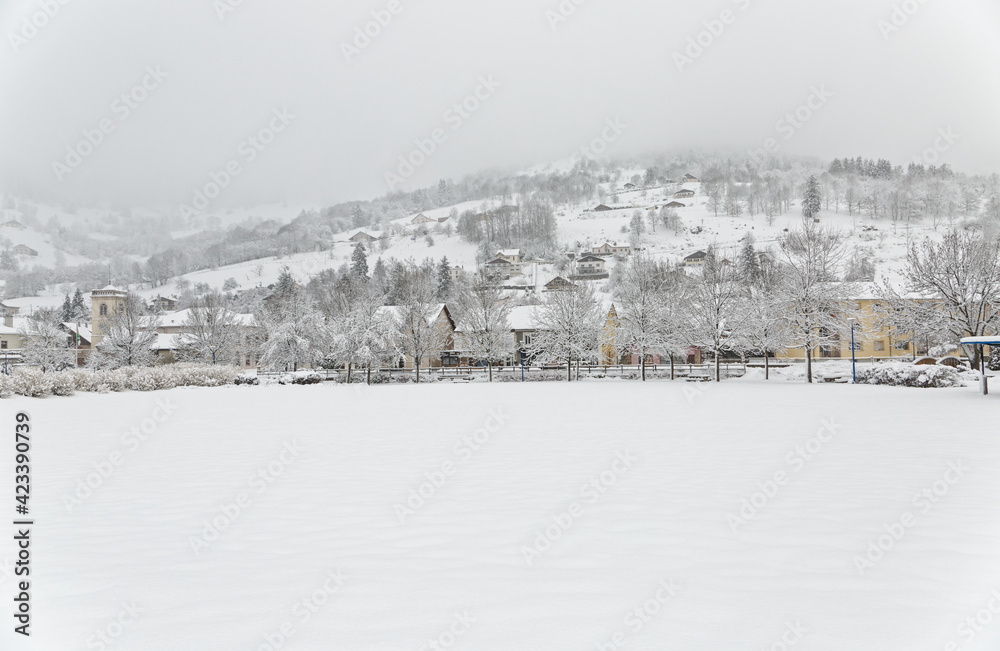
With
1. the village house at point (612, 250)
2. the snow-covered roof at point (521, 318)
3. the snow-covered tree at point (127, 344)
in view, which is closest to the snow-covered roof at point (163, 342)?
the snow-covered tree at point (127, 344)

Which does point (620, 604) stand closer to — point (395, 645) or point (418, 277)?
point (395, 645)

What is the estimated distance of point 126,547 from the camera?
5.16 m

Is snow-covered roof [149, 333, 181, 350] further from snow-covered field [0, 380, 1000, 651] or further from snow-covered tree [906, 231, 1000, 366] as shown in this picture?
snow-covered tree [906, 231, 1000, 366]

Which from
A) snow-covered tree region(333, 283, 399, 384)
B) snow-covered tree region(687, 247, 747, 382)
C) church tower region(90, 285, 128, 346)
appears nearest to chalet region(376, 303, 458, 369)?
snow-covered tree region(333, 283, 399, 384)

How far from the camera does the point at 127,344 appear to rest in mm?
49719

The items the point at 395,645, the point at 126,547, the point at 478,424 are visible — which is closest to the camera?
the point at 395,645

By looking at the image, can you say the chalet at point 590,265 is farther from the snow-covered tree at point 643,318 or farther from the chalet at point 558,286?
the snow-covered tree at point 643,318

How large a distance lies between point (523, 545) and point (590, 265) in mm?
129597

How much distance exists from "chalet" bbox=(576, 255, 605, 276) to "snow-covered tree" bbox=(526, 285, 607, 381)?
88118mm

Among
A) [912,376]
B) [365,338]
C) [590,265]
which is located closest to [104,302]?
[365,338]

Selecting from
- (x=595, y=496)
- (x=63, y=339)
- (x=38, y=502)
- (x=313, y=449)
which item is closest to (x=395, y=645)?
(x=595, y=496)

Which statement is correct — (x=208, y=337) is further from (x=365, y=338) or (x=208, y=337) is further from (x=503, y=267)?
(x=503, y=267)

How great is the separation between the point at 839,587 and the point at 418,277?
146 feet

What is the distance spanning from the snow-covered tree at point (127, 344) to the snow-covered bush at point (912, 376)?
5517 centimetres
